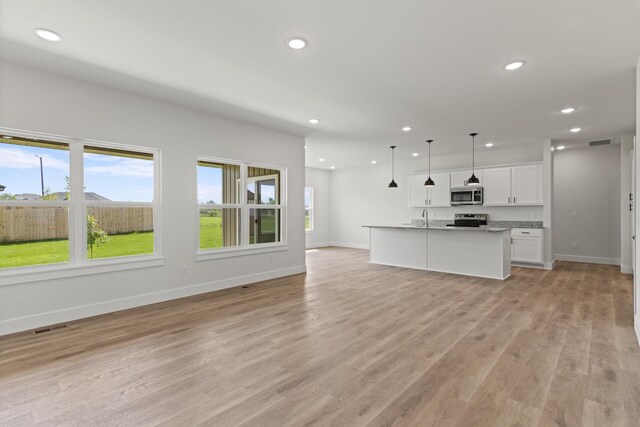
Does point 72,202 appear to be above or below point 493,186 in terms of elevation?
below

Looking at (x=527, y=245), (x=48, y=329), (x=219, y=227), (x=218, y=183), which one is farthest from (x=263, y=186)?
(x=527, y=245)

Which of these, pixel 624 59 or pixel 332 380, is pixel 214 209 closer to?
pixel 332 380

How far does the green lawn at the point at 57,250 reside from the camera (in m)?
3.48

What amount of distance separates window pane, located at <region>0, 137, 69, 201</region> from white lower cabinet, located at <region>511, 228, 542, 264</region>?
831 cm

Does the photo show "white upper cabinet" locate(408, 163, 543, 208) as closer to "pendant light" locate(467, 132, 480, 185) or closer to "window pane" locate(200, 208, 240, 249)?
"pendant light" locate(467, 132, 480, 185)

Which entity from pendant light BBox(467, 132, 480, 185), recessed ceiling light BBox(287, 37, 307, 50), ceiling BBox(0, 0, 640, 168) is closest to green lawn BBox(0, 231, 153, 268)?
ceiling BBox(0, 0, 640, 168)

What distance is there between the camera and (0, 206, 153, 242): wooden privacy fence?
348 centimetres

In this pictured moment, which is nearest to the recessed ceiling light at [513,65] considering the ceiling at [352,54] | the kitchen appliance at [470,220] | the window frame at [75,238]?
the ceiling at [352,54]

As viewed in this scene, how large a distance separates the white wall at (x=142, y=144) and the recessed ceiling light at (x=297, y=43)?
249 centimetres

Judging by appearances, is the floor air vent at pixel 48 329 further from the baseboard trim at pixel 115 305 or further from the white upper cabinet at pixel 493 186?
the white upper cabinet at pixel 493 186

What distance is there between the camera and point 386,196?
1030cm

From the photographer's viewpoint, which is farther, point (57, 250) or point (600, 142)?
point (600, 142)

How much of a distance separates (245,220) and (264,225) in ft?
1.99

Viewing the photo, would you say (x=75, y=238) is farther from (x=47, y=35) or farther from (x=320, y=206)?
(x=320, y=206)
